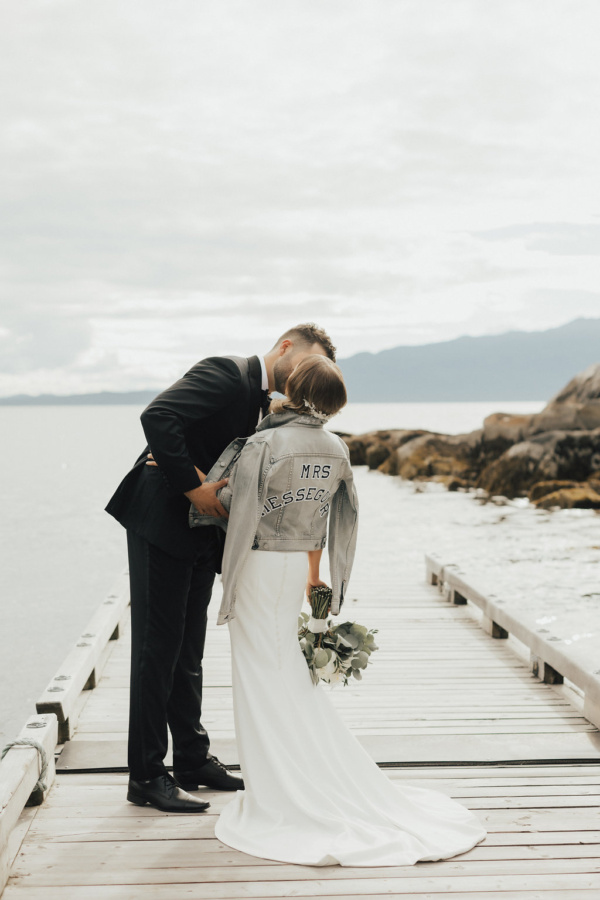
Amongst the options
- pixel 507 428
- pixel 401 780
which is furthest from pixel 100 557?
pixel 401 780

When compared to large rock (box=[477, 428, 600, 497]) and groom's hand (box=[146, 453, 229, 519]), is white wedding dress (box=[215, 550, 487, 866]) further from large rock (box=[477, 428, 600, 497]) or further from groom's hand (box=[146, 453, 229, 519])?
large rock (box=[477, 428, 600, 497])

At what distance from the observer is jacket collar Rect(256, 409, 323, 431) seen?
3.10 meters

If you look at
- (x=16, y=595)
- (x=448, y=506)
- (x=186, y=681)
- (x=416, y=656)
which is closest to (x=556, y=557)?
(x=448, y=506)

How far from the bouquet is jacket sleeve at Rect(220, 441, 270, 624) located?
417mm

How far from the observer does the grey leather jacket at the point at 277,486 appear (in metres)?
3.04

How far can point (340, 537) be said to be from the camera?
3367 mm

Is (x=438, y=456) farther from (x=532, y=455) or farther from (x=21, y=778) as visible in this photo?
(x=21, y=778)

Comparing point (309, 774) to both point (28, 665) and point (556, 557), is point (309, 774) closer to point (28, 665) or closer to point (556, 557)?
point (28, 665)

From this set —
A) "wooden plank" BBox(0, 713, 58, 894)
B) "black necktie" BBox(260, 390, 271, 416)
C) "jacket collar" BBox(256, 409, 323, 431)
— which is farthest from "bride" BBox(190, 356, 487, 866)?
"wooden plank" BBox(0, 713, 58, 894)

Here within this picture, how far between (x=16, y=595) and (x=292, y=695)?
17.9 meters

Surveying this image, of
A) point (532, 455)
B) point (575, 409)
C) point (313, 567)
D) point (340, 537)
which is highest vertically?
point (575, 409)

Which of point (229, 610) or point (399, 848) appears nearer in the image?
point (399, 848)

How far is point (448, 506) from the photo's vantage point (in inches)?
1139

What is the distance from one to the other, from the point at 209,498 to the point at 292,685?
777mm
